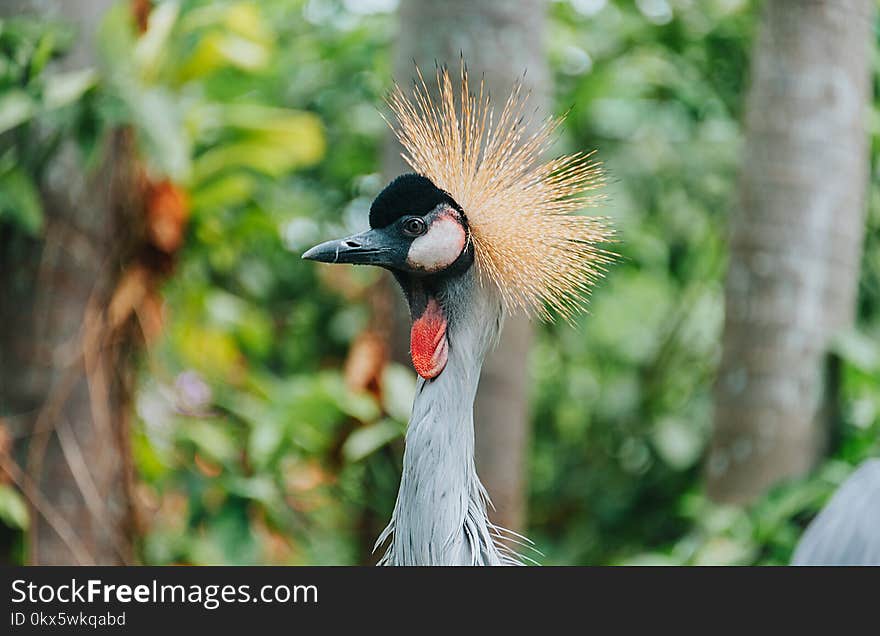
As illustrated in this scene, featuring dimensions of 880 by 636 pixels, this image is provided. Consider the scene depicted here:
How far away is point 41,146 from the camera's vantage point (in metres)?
2.10

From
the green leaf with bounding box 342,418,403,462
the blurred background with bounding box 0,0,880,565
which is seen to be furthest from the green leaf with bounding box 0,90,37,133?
the green leaf with bounding box 342,418,403,462

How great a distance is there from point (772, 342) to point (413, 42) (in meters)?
1.06

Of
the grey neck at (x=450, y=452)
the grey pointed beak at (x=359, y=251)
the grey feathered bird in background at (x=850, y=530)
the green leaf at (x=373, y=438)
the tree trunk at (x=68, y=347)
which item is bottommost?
the grey feathered bird in background at (x=850, y=530)

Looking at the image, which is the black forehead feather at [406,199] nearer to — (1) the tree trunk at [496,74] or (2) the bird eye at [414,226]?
(2) the bird eye at [414,226]

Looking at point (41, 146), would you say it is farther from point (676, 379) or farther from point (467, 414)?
point (676, 379)

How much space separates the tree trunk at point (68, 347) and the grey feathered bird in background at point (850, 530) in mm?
1453

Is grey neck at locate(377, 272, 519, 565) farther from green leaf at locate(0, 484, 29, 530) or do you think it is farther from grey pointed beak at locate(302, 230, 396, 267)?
green leaf at locate(0, 484, 29, 530)

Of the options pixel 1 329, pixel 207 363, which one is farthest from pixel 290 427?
pixel 1 329

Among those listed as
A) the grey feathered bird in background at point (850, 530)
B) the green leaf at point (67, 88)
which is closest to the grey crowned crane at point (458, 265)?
the grey feathered bird in background at point (850, 530)

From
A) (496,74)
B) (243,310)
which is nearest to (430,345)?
(496,74)

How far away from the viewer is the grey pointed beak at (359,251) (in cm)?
113

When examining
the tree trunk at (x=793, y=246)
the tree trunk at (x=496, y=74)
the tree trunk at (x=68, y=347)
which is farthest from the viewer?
the tree trunk at (x=793, y=246)

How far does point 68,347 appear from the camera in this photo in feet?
6.92

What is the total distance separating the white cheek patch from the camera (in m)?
1.17
